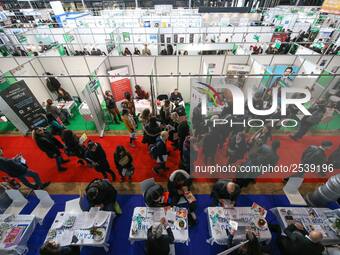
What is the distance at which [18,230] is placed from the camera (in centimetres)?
317

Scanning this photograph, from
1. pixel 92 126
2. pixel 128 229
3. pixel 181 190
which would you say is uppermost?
pixel 181 190

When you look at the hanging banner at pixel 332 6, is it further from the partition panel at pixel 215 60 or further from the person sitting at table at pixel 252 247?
the person sitting at table at pixel 252 247

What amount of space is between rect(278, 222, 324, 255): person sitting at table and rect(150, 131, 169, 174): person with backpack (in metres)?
2.70

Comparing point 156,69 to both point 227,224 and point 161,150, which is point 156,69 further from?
point 227,224

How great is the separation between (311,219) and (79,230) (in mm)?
4242

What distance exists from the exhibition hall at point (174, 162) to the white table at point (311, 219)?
0.02m

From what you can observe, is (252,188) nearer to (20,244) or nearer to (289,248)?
(289,248)

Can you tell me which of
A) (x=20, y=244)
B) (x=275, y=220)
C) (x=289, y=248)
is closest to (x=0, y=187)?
(x=20, y=244)

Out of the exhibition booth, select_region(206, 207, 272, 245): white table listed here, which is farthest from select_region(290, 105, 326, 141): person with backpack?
select_region(206, 207, 272, 245): white table

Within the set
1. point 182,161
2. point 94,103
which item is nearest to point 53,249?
point 182,161

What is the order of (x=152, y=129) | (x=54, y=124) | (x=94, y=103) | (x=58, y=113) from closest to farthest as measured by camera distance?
1. (x=152, y=129)
2. (x=54, y=124)
3. (x=94, y=103)
4. (x=58, y=113)

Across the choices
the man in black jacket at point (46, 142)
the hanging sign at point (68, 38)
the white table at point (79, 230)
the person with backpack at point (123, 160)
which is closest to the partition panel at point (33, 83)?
the man in black jacket at point (46, 142)

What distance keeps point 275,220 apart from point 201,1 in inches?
1201

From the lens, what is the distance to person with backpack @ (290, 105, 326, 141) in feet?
16.4
